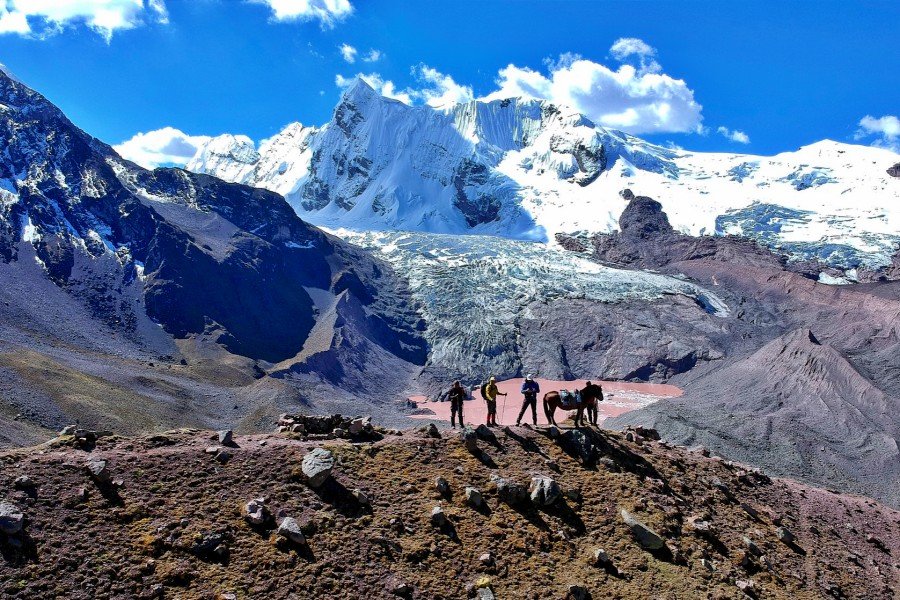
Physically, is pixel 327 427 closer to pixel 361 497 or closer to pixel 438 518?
pixel 361 497

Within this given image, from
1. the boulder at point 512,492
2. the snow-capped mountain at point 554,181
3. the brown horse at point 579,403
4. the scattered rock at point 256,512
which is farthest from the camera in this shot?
the snow-capped mountain at point 554,181

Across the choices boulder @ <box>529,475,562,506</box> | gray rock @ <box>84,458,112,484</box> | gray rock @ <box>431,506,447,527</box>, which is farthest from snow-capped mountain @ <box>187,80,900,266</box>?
gray rock @ <box>84,458,112,484</box>

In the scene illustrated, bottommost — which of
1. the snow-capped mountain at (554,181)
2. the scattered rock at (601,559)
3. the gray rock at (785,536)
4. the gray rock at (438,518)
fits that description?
the scattered rock at (601,559)

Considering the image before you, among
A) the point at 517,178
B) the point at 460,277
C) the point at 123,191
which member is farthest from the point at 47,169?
the point at 517,178

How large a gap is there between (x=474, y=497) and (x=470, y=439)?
6.54 ft

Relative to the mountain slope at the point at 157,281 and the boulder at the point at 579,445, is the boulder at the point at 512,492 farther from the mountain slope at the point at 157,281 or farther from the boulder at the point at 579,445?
the mountain slope at the point at 157,281

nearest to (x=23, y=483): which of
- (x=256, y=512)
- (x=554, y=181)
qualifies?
(x=256, y=512)

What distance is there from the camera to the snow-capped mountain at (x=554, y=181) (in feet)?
459

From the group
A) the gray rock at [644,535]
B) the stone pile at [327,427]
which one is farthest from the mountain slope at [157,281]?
the gray rock at [644,535]

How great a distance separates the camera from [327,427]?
18078 mm

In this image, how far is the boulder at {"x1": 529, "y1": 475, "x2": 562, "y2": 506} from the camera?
599 inches

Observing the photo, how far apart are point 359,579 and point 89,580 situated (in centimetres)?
452

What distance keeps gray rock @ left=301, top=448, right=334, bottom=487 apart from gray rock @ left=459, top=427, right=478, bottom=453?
3.52m

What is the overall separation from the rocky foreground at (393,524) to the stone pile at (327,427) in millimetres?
171
